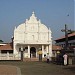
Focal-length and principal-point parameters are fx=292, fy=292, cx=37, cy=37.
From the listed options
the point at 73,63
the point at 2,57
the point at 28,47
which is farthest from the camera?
the point at 28,47

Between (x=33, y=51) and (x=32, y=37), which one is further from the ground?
(x=32, y=37)

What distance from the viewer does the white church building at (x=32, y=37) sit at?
2697 inches

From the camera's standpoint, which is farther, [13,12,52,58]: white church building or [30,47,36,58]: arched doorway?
[30,47,36,58]: arched doorway

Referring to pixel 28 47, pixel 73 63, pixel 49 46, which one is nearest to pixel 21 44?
pixel 28 47

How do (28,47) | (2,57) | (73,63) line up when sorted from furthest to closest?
(28,47)
(2,57)
(73,63)

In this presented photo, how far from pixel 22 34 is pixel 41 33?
4.59 m

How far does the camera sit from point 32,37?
70.2 meters

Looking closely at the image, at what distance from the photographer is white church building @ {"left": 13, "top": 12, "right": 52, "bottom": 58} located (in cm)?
6850

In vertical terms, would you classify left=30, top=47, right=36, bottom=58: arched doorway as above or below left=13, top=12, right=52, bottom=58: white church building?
below

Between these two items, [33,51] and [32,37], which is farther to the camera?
[32,37]

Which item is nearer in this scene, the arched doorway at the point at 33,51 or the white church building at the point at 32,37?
the white church building at the point at 32,37

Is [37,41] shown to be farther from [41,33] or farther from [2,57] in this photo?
[2,57]

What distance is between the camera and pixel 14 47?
2704 inches

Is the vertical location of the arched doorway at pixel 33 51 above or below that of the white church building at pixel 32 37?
below
